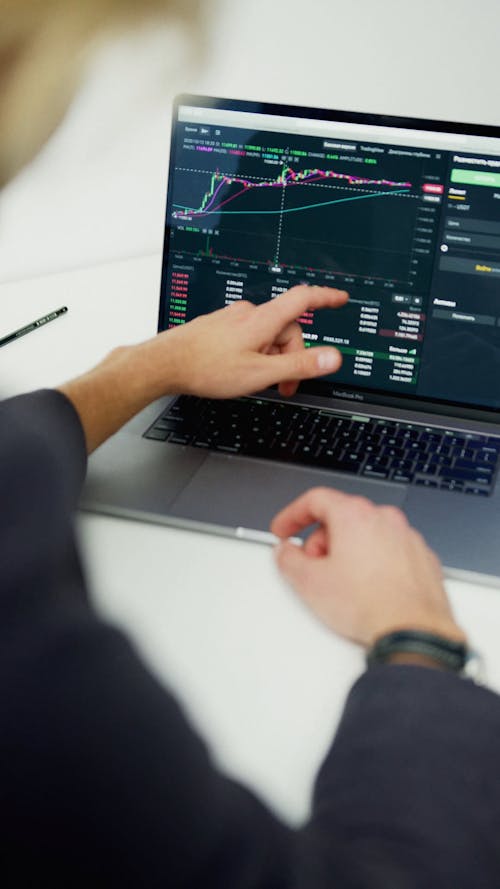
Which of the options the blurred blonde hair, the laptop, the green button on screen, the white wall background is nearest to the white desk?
the laptop

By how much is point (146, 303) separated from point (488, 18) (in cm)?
67

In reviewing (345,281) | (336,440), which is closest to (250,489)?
(336,440)

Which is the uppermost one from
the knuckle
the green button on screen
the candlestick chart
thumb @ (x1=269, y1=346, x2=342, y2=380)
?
the green button on screen

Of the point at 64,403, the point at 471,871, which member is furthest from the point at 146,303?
the point at 471,871

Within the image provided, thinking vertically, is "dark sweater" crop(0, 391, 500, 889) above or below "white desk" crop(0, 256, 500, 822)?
above

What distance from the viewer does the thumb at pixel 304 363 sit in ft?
3.40

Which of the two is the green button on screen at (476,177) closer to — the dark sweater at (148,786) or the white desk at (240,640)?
the white desk at (240,640)

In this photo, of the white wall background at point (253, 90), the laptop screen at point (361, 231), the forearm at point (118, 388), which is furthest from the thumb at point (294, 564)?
the white wall background at point (253, 90)

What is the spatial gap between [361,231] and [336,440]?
244mm

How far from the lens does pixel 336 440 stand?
41.2 inches

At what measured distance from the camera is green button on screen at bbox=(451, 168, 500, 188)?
1.05 m

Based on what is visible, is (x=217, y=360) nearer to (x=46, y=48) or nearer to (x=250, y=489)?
(x=250, y=489)

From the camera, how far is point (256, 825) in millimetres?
461

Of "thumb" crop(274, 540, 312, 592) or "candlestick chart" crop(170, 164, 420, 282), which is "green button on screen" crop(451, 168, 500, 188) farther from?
"thumb" crop(274, 540, 312, 592)
